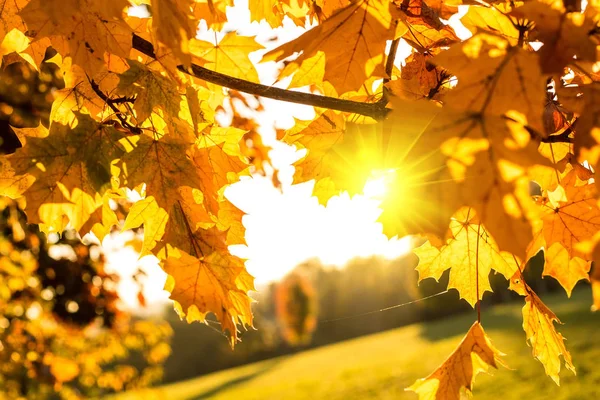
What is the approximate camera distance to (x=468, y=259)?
1.70 m

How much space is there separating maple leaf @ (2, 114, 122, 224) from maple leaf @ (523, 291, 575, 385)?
4.46ft

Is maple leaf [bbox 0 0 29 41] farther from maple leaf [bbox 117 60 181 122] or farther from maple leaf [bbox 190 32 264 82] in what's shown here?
maple leaf [bbox 190 32 264 82]

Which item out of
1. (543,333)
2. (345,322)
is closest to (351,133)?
(543,333)

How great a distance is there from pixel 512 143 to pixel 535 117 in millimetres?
78

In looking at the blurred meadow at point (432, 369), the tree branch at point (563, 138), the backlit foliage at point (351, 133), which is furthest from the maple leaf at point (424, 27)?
the blurred meadow at point (432, 369)

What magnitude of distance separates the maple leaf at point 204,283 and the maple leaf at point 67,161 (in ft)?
0.89

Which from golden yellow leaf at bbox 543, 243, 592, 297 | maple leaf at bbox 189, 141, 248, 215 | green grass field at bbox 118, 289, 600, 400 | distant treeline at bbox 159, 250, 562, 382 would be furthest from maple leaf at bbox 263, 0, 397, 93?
distant treeline at bbox 159, 250, 562, 382

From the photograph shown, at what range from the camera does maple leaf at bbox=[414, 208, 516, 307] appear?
158 centimetres

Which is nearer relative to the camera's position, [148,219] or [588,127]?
[588,127]

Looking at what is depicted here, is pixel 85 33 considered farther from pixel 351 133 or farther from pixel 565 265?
pixel 565 265

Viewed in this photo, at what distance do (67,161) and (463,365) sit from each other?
1.33 metres

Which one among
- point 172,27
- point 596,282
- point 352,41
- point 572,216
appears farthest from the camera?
point 572,216

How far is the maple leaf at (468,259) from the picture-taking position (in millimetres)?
1577

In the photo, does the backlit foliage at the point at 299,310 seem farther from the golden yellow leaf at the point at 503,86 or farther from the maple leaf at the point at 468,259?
the golden yellow leaf at the point at 503,86
